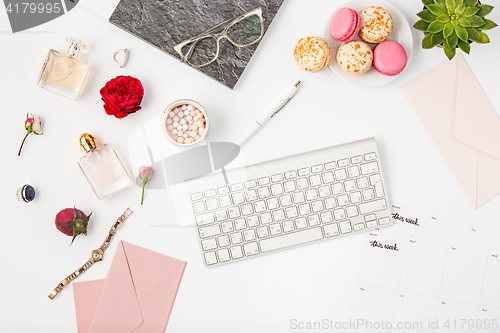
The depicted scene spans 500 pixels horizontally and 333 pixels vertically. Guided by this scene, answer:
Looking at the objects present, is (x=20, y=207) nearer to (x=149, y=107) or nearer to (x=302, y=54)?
(x=149, y=107)

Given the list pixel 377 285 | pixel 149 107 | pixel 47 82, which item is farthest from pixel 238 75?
pixel 377 285

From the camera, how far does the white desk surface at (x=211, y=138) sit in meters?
0.78

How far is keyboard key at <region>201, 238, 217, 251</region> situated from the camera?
0.77m

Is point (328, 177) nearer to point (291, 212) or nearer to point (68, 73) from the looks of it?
point (291, 212)

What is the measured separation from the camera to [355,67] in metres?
0.72

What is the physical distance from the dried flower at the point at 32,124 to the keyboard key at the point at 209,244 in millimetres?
457

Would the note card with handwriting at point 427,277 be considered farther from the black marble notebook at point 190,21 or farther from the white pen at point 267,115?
the black marble notebook at point 190,21

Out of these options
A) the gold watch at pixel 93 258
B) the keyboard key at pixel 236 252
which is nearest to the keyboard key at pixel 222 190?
the keyboard key at pixel 236 252

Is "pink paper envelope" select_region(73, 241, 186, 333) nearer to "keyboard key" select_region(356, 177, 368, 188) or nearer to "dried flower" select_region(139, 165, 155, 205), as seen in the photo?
"dried flower" select_region(139, 165, 155, 205)

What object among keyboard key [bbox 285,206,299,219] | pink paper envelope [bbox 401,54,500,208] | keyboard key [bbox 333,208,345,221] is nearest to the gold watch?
keyboard key [bbox 285,206,299,219]

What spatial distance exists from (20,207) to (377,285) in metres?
0.87

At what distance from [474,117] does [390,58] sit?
0.89 feet

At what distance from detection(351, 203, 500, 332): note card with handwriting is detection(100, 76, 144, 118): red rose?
2.06ft

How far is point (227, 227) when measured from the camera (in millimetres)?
767
